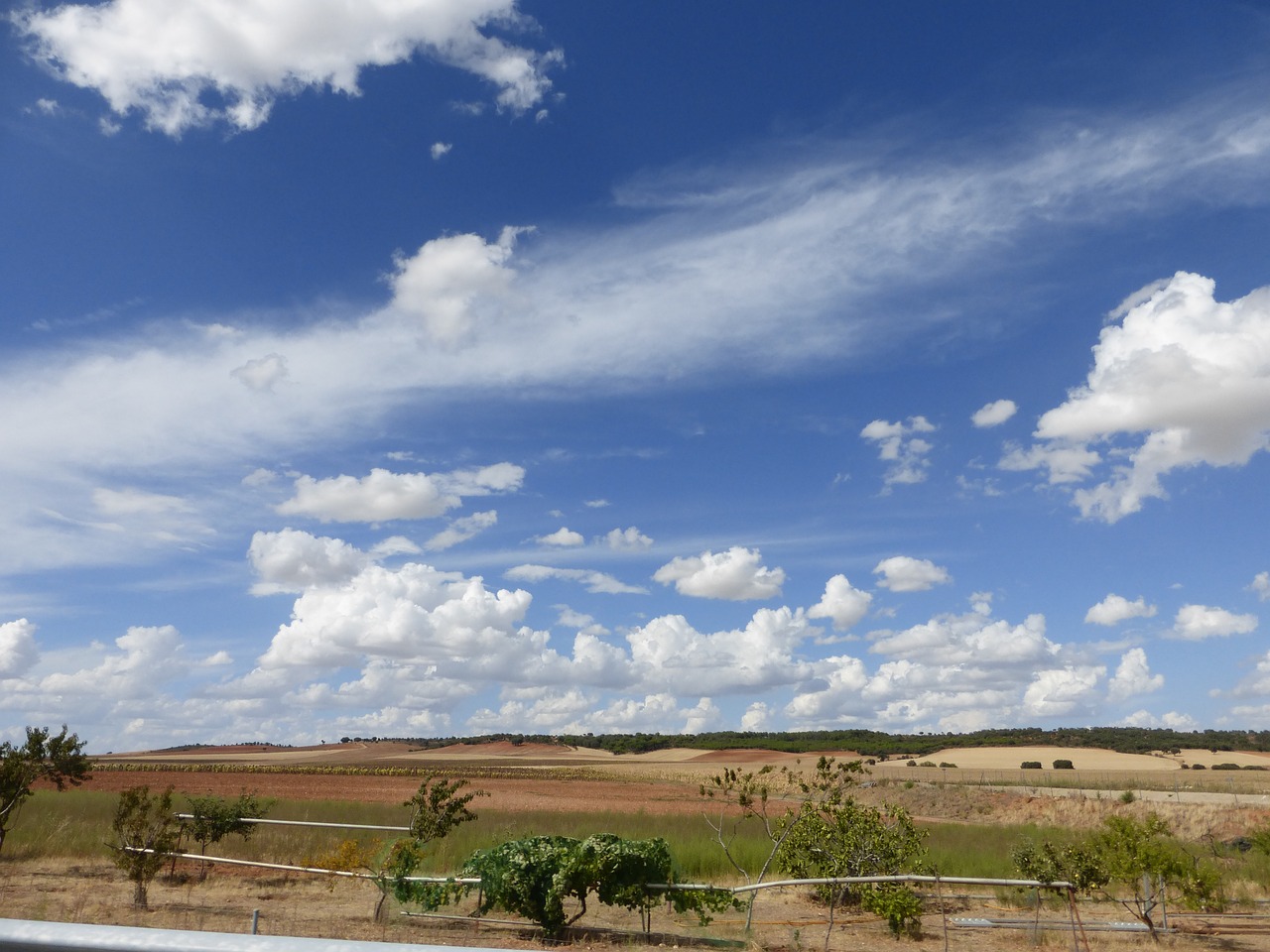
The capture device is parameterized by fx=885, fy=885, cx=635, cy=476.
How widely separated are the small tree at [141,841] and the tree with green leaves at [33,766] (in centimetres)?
348

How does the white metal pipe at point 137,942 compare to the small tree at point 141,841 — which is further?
the small tree at point 141,841

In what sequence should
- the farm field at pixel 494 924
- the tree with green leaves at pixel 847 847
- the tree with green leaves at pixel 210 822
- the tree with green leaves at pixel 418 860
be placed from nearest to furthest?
the tree with green leaves at pixel 418 860 < the farm field at pixel 494 924 < the tree with green leaves at pixel 847 847 < the tree with green leaves at pixel 210 822

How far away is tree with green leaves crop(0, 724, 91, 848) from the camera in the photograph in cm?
1922

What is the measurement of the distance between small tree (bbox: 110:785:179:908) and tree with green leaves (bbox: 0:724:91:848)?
348cm

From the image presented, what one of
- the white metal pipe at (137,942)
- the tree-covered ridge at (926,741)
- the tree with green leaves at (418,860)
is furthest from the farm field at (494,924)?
the tree-covered ridge at (926,741)

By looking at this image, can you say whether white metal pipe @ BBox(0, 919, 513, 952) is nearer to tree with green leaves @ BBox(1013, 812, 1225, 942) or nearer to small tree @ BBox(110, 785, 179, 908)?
tree with green leaves @ BBox(1013, 812, 1225, 942)

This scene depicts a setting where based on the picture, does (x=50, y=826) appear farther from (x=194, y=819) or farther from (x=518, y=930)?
(x=518, y=930)

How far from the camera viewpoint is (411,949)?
1.95 meters

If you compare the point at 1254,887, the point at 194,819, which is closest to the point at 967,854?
the point at 1254,887

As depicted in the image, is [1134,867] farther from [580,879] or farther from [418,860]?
[418,860]

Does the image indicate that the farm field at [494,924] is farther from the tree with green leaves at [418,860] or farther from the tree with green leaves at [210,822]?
the tree with green leaves at [210,822]

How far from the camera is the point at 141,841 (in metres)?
15.9

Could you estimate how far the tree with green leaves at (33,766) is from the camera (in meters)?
19.2

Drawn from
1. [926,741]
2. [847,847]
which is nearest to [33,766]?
[847,847]
